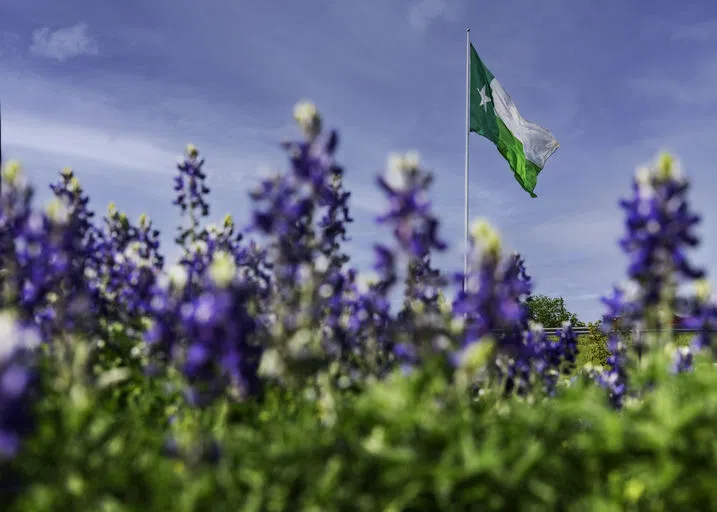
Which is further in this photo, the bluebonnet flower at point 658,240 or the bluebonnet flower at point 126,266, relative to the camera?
the bluebonnet flower at point 126,266

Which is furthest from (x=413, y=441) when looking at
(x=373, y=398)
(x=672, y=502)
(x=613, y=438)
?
(x=672, y=502)

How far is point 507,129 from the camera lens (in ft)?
75.9

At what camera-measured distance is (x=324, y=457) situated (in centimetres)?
409

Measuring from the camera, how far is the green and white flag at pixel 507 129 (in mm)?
22312

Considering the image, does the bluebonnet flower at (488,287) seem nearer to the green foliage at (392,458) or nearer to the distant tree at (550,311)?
the green foliage at (392,458)

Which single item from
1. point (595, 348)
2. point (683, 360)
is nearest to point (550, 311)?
point (595, 348)

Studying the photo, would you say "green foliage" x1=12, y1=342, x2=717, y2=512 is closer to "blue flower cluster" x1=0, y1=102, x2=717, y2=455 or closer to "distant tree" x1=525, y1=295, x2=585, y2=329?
"blue flower cluster" x1=0, y1=102, x2=717, y2=455

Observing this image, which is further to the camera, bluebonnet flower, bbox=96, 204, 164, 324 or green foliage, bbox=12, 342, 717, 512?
bluebonnet flower, bbox=96, 204, 164, 324

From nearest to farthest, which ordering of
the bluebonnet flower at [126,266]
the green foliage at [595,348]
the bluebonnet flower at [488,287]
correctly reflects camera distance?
1. the bluebonnet flower at [488,287]
2. the bluebonnet flower at [126,266]
3. the green foliage at [595,348]

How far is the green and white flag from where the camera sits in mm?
22312

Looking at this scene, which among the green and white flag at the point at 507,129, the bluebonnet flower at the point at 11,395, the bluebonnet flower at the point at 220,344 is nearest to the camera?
the bluebonnet flower at the point at 11,395

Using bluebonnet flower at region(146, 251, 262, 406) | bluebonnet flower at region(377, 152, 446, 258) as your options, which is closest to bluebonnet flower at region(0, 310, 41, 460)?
bluebonnet flower at region(146, 251, 262, 406)

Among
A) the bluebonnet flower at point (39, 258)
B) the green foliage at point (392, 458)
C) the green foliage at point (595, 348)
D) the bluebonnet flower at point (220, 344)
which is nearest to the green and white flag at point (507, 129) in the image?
the green foliage at point (595, 348)

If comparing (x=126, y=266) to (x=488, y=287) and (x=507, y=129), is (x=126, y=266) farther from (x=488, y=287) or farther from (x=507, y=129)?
(x=507, y=129)
